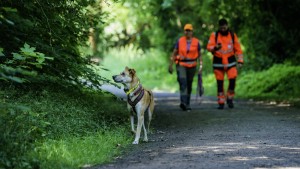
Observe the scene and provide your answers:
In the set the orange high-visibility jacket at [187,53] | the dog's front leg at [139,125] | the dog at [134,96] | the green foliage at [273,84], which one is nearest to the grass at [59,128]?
the dog's front leg at [139,125]

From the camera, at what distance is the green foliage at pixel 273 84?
834 inches

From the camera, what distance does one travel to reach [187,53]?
16.8m

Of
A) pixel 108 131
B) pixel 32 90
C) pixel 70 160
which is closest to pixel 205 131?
pixel 108 131

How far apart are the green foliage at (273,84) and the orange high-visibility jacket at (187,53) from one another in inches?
177

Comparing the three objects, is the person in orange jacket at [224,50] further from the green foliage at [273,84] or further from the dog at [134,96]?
the dog at [134,96]

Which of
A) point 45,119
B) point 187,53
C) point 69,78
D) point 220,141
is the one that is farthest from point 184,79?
point 45,119

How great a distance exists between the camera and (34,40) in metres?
12.3

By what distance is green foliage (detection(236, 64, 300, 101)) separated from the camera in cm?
2117

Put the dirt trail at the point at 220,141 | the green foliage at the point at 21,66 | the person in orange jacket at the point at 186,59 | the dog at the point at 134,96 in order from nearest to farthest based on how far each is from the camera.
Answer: the green foliage at the point at 21,66, the dirt trail at the point at 220,141, the dog at the point at 134,96, the person in orange jacket at the point at 186,59

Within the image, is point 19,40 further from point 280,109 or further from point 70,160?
point 280,109

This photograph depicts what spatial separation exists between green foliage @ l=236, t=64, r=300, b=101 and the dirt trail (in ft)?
13.7

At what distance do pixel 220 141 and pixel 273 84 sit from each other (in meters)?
12.6

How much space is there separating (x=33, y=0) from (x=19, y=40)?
93cm

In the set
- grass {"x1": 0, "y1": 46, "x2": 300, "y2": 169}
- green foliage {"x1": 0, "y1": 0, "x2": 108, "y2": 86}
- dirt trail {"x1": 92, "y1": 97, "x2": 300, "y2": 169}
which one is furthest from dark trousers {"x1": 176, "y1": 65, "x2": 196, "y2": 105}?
green foliage {"x1": 0, "y1": 0, "x2": 108, "y2": 86}
